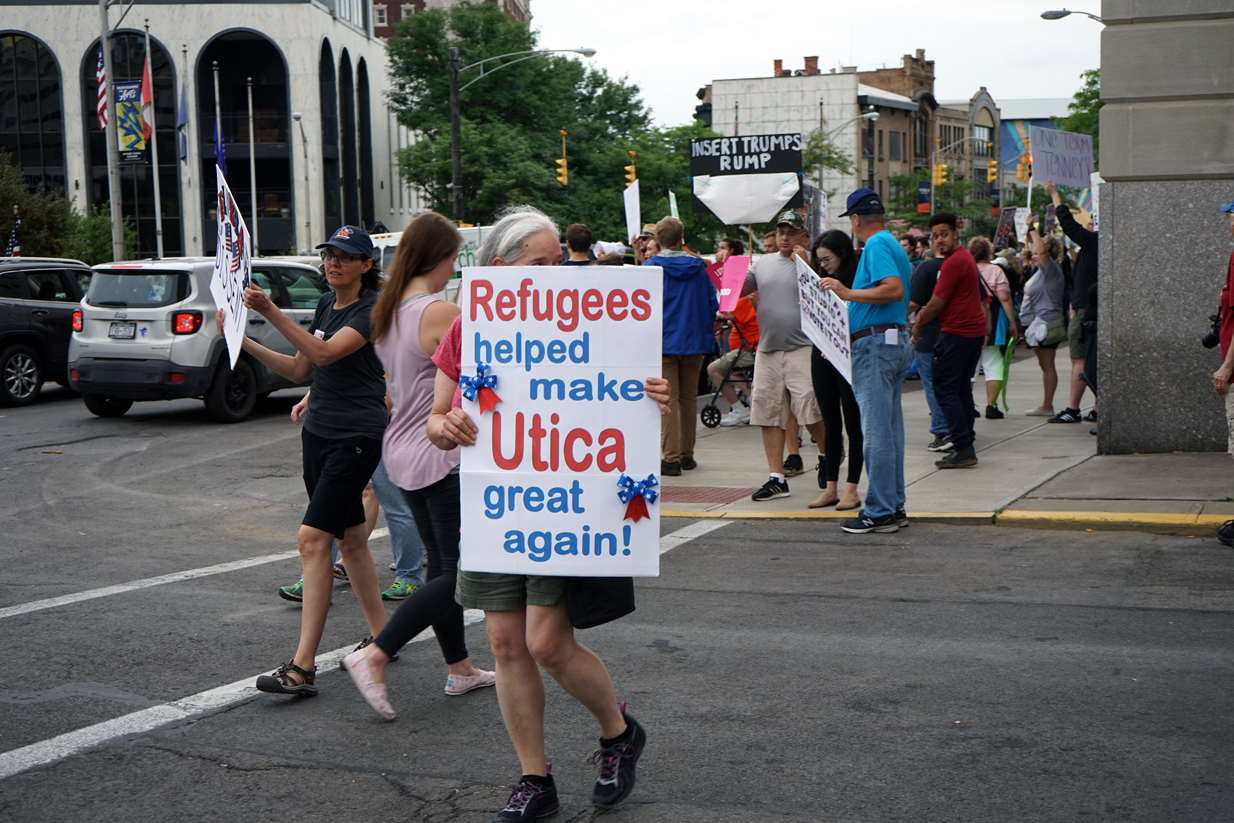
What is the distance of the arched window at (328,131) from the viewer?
2470 inches

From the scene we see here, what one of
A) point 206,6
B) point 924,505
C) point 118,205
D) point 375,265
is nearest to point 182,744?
point 375,265

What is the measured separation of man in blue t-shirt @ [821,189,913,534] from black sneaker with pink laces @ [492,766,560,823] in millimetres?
4590

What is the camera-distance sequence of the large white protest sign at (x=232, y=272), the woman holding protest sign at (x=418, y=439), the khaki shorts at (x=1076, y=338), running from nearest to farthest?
the woman holding protest sign at (x=418, y=439), the large white protest sign at (x=232, y=272), the khaki shorts at (x=1076, y=338)

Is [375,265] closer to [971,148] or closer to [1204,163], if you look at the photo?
[1204,163]

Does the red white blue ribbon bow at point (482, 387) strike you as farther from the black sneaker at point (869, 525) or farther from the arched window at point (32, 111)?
the arched window at point (32, 111)

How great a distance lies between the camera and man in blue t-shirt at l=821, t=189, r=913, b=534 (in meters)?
7.98

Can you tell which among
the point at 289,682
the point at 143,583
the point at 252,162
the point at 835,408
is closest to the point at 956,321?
the point at 835,408

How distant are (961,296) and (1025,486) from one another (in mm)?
2017

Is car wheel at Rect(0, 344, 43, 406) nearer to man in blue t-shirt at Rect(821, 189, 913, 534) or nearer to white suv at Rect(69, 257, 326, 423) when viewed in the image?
white suv at Rect(69, 257, 326, 423)

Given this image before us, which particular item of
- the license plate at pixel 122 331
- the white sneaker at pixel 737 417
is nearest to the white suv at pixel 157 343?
the license plate at pixel 122 331

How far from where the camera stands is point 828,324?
8016 mm

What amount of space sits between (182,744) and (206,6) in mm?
60906

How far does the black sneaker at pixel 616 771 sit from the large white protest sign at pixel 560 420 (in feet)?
1.85

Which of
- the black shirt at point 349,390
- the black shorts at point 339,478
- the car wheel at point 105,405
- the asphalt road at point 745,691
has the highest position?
the black shirt at point 349,390
